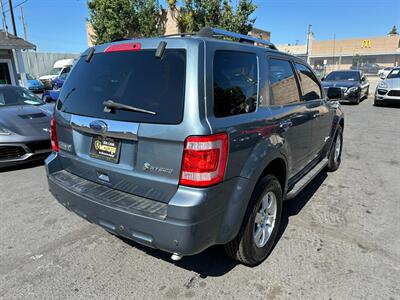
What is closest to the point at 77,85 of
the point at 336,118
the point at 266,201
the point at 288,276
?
the point at 266,201

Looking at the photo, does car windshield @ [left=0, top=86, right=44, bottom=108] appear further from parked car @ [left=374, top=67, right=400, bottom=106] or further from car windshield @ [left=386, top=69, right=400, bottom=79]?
car windshield @ [left=386, top=69, right=400, bottom=79]

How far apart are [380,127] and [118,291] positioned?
31.2ft

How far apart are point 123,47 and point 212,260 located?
206cm

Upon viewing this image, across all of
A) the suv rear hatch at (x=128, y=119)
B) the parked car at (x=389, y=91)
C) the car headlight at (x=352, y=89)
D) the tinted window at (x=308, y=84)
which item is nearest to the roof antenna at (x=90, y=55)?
the suv rear hatch at (x=128, y=119)

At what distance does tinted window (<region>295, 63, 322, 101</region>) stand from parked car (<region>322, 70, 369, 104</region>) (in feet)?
33.7

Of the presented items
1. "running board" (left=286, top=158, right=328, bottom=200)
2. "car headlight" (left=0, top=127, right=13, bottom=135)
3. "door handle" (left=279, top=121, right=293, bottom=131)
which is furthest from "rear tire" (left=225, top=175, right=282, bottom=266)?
"car headlight" (left=0, top=127, right=13, bottom=135)

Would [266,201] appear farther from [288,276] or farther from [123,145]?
[123,145]

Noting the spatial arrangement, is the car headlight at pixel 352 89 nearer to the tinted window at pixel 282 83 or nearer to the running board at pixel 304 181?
the running board at pixel 304 181

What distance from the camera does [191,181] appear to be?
212 cm

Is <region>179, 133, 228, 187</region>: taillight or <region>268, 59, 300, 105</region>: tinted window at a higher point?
<region>268, 59, 300, 105</region>: tinted window

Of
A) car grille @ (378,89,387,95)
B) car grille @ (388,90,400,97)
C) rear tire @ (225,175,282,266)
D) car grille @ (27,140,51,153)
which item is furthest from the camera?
car grille @ (378,89,387,95)

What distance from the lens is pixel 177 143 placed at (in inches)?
83.4

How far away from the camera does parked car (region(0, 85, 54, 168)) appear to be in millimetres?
5277

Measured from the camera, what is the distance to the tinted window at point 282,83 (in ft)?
9.96
